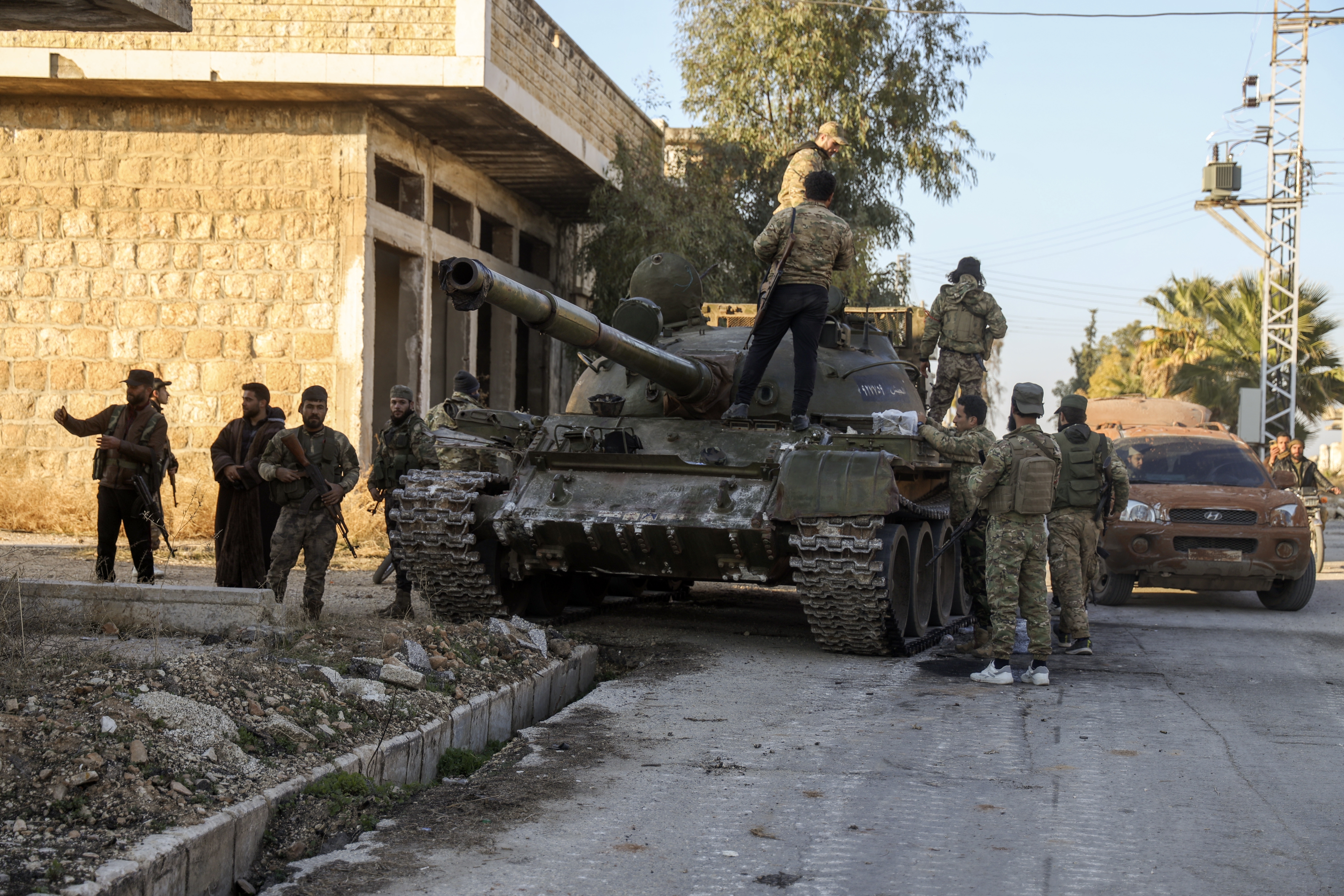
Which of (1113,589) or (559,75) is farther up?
(559,75)

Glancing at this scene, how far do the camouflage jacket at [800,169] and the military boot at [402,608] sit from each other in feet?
12.4

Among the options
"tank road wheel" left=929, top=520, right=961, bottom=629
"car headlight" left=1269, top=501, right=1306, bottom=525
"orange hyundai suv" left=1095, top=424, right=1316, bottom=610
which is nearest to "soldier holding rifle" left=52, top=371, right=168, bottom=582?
"tank road wheel" left=929, top=520, right=961, bottom=629

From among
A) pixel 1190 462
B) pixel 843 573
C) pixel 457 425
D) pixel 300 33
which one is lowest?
pixel 843 573

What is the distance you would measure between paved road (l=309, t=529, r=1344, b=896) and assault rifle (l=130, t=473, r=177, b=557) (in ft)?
11.7

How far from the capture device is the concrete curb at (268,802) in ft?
11.2

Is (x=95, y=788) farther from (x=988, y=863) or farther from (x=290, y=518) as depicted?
(x=290, y=518)

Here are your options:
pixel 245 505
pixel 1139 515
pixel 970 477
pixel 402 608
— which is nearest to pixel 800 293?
pixel 970 477

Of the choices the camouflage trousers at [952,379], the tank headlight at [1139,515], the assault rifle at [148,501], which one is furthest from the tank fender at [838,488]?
the tank headlight at [1139,515]

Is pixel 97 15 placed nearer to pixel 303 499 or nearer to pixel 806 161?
pixel 303 499

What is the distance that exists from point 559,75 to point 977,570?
9690 millimetres

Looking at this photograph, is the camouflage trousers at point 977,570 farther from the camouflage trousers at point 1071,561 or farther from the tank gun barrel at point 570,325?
the tank gun barrel at point 570,325

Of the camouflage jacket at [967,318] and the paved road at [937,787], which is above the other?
the camouflage jacket at [967,318]

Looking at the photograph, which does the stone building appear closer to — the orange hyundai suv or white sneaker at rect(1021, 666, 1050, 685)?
the orange hyundai suv

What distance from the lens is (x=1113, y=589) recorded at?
40.1 feet
